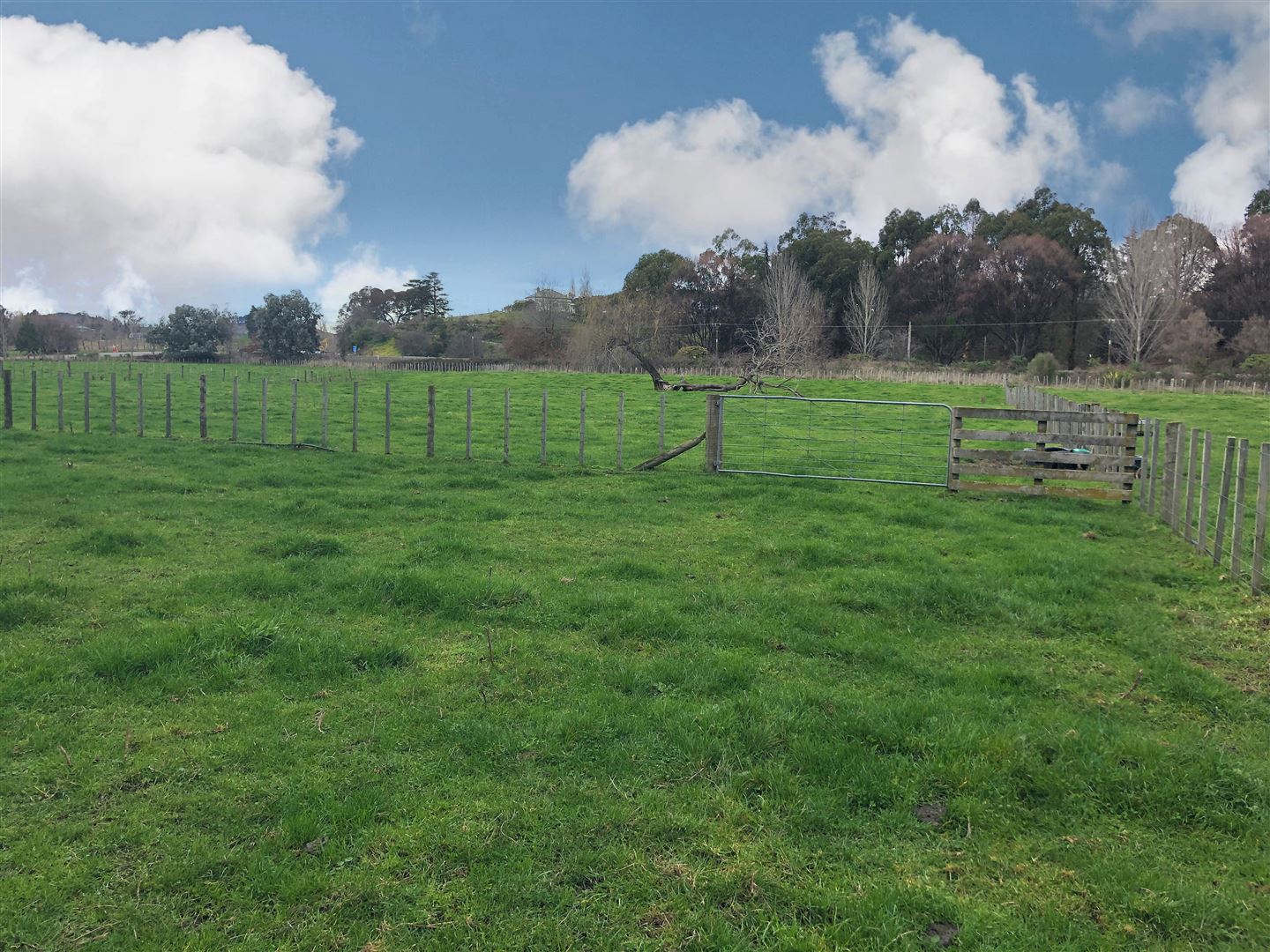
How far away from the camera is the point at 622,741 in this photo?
509 cm

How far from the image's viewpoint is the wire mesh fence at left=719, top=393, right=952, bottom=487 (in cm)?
1623

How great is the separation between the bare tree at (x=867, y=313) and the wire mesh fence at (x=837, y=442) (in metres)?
45.9

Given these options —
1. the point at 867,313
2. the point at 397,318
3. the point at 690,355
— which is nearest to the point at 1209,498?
the point at 690,355

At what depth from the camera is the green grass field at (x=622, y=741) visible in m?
3.63

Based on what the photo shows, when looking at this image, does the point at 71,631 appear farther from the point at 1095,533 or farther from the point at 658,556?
the point at 1095,533

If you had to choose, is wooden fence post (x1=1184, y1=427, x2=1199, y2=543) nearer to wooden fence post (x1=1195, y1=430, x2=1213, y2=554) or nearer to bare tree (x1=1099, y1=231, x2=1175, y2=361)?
wooden fence post (x1=1195, y1=430, x2=1213, y2=554)

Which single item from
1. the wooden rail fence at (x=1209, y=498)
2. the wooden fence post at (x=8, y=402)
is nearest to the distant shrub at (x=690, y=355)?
the wooden fence post at (x=8, y=402)

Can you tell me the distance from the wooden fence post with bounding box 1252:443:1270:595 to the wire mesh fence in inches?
229

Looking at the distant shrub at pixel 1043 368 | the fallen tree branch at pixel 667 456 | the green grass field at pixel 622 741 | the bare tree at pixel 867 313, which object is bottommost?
the green grass field at pixel 622 741

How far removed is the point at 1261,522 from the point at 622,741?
7041 millimetres

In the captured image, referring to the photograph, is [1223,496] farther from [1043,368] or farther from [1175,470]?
[1043,368]

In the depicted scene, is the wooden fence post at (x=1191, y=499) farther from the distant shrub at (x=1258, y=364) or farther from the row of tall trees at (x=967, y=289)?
the row of tall trees at (x=967, y=289)

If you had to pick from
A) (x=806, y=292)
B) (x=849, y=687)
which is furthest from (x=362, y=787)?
(x=806, y=292)

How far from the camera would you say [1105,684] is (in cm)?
612
